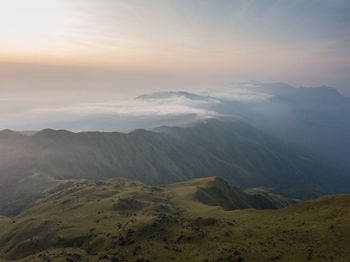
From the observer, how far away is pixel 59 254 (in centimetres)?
5397

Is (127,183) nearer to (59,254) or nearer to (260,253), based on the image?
(59,254)

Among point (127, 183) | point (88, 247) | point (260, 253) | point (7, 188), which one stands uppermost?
point (260, 253)

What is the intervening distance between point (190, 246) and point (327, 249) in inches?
1121

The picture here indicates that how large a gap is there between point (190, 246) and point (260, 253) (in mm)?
15593

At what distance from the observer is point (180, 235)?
190 feet

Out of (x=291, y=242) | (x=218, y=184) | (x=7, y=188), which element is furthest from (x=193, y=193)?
(x=7, y=188)

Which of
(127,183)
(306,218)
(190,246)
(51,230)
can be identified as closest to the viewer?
(190,246)

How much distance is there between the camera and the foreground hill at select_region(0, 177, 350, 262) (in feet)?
156

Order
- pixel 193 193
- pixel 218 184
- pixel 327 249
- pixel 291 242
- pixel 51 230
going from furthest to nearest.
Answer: pixel 218 184
pixel 193 193
pixel 51 230
pixel 291 242
pixel 327 249

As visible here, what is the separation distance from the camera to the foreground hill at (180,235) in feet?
156

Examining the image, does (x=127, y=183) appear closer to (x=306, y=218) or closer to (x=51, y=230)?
(x=51, y=230)

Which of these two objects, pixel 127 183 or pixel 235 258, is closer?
pixel 235 258

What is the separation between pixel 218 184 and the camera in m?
166

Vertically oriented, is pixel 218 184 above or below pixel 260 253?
below
